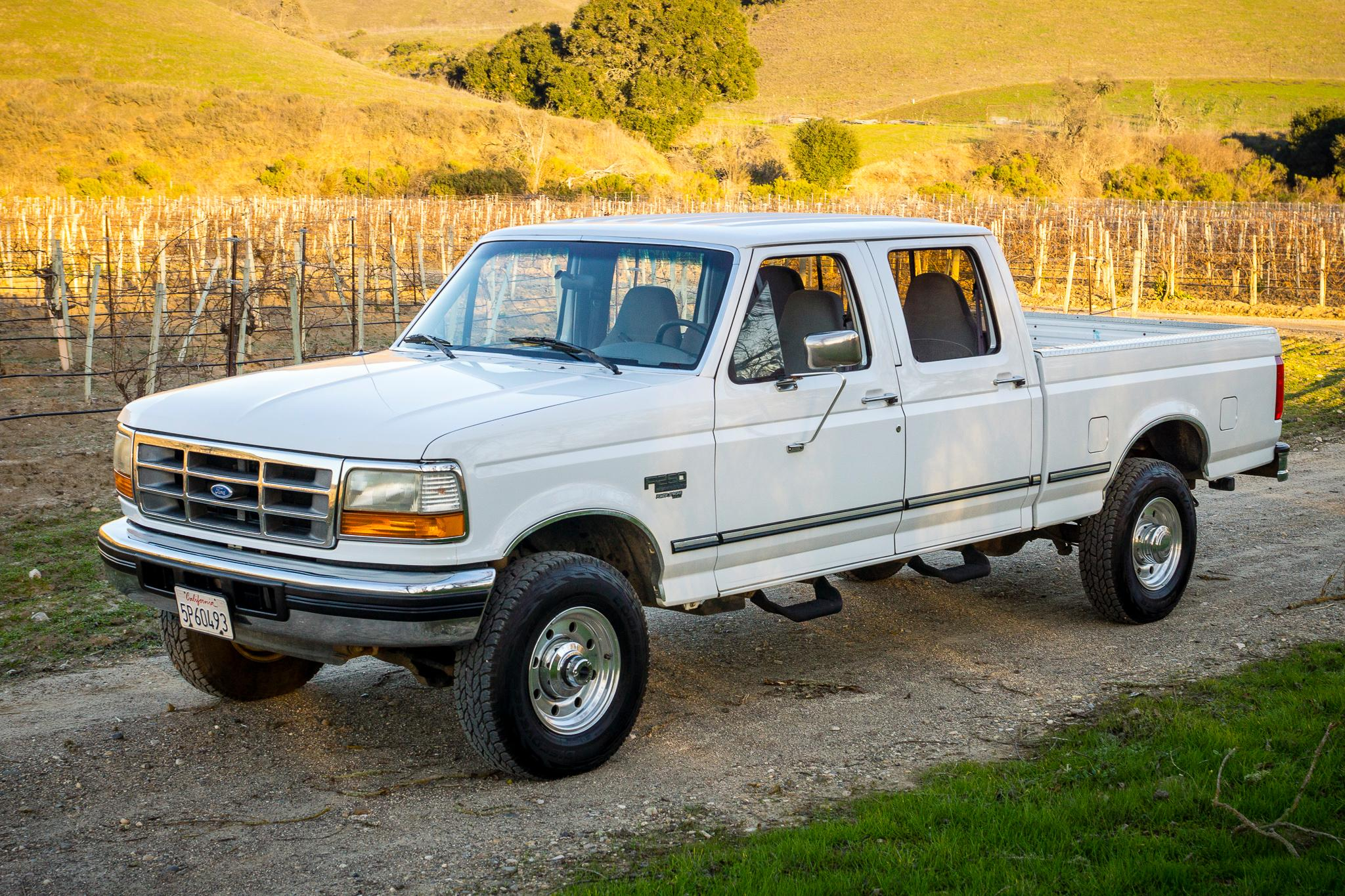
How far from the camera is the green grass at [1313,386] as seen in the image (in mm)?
14258

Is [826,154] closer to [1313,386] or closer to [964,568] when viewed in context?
[1313,386]

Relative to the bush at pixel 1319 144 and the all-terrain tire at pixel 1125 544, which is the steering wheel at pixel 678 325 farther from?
the bush at pixel 1319 144

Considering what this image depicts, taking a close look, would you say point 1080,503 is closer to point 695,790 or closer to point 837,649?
point 837,649

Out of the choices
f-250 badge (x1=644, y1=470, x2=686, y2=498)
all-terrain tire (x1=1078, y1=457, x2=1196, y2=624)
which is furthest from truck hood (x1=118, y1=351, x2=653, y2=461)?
all-terrain tire (x1=1078, y1=457, x2=1196, y2=624)

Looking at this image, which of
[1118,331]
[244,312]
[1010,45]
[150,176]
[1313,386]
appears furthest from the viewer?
[1010,45]

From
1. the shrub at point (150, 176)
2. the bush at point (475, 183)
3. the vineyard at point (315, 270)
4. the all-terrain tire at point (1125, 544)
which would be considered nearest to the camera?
the all-terrain tire at point (1125, 544)

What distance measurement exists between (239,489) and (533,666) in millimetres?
1257

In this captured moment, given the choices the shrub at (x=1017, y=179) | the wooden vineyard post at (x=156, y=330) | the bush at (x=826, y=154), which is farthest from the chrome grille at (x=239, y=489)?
the bush at (x=826, y=154)

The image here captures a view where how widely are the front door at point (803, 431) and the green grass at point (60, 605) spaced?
11.6ft

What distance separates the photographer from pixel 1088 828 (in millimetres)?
4484

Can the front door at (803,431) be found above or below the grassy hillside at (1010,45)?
below

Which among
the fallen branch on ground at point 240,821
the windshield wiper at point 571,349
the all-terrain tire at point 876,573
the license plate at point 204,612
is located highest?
the windshield wiper at point 571,349

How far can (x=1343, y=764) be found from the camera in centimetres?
490

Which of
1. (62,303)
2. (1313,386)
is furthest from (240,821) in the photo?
(1313,386)
